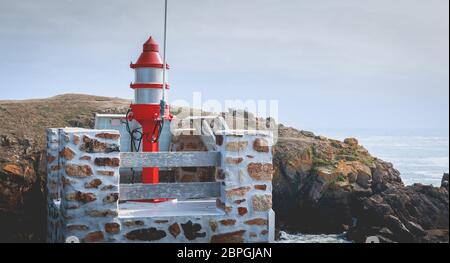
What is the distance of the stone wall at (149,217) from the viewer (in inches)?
285

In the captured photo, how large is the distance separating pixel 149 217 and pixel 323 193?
49.6ft

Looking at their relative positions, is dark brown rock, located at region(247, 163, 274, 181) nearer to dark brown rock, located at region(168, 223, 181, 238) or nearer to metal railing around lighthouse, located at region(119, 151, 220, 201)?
metal railing around lighthouse, located at region(119, 151, 220, 201)

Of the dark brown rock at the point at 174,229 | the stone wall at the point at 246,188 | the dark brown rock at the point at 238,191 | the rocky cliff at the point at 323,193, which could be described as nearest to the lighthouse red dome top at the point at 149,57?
the stone wall at the point at 246,188

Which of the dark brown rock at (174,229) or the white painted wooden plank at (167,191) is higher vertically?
the white painted wooden plank at (167,191)

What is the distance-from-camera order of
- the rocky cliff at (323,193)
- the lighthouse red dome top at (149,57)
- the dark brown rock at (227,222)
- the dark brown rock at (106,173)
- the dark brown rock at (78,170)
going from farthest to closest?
1. the rocky cliff at (323,193)
2. the lighthouse red dome top at (149,57)
3. the dark brown rock at (227,222)
4. the dark brown rock at (106,173)
5. the dark brown rock at (78,170)

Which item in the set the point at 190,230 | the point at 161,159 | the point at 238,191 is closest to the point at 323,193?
the point at 238,191

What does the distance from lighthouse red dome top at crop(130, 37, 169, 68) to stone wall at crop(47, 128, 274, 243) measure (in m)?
1.70

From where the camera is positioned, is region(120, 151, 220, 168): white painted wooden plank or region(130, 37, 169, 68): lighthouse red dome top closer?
region(120, 151, 220, 168): white painted wooden plank

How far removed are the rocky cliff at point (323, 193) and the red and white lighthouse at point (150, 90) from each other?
8312mm

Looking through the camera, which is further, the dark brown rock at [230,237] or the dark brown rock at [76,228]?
the dark brown rock at [230,237]

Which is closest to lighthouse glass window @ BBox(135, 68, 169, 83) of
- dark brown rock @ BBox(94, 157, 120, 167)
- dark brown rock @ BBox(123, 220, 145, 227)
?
dark brown rock @ BBox(94, 157, 120, 167)

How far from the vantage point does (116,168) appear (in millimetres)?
7379

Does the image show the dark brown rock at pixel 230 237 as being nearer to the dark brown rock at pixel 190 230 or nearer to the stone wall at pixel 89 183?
the dark brown rock at pixel 190 230

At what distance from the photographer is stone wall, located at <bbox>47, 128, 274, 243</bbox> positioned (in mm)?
7238
